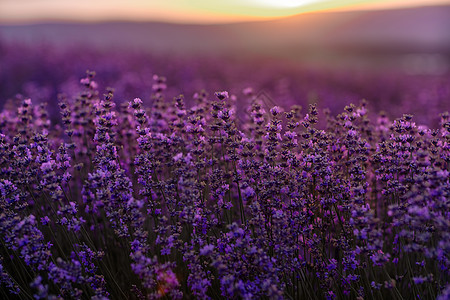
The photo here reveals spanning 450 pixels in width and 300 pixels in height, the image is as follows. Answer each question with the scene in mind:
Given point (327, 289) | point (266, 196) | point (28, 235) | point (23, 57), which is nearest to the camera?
point (28, 235)

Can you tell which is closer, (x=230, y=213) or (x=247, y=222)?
(x=247, y=222)

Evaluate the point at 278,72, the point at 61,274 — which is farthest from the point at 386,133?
the point at 278,72

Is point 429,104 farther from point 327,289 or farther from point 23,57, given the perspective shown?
point 23,57

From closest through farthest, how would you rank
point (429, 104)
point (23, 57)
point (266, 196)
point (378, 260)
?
point (378, 260), point (266, 196), point (429, 104), point (23, 57)

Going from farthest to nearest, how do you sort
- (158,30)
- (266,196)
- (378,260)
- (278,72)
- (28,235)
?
(158,30) < (278,72) < (266,196) < (28,235) < (378,260)

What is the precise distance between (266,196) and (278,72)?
47.4 feet

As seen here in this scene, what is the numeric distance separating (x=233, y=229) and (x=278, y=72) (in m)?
15.1

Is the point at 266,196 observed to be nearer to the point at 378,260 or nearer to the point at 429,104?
the point at 378,260

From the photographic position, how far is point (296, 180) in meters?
2.84

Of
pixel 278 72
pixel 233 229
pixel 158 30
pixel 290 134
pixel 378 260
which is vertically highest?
pixel 158 30

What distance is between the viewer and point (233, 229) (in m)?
2.21

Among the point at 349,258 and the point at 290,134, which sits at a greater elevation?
the point at 290,134

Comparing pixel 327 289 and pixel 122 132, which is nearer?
pixel 327 289

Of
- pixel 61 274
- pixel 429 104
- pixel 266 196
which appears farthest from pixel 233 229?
pixel 429 104
